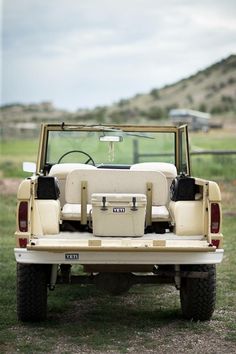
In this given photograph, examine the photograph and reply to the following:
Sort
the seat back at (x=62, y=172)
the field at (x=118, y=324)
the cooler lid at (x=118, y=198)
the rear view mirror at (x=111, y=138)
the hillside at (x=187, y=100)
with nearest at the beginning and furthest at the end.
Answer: the field at (x=118, y=324) < the cooler lid at (x=118, y=198) < the seat back at (x=62, y=172) < the rear view mirror at (x=111, y=138) < the hillside at (x=187, y=100)

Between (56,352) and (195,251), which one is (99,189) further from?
(56,352)

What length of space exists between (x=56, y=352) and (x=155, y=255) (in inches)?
40.9

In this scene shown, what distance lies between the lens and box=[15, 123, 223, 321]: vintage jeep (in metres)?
6.27

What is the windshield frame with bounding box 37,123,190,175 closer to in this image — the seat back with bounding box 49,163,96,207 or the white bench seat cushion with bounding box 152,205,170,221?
the seat back with bounding box 49,163,96,207

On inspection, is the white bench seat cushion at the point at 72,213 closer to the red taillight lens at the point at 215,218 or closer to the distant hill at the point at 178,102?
the red taillight lens at the point at 215,218

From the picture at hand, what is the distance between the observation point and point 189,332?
6.55 m

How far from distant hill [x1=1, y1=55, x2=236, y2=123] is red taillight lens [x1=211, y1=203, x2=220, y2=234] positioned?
2191 inches

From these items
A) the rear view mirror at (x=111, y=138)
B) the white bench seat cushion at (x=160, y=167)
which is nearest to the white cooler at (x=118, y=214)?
the white bench seat cushion at (x=160, y=167)

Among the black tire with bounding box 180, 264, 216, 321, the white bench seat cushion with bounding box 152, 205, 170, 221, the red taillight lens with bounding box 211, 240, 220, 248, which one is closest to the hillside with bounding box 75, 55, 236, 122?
the white bench seat cushion with bounding box 152, 205, 170, 221

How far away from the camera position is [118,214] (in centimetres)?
655

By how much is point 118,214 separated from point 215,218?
762 millimetres

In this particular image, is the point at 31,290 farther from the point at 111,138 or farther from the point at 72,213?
the point at 111,138

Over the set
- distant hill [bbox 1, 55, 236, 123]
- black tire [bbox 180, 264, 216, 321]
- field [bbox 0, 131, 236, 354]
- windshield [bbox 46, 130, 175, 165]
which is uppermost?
distant hill [bbox 1, 55, 236, 123]

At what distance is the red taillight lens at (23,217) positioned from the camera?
250 inches
